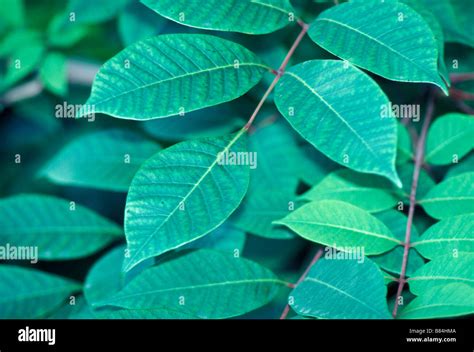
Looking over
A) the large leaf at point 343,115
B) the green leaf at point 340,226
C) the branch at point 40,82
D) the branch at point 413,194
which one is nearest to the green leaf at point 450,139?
the branch at point 413,194

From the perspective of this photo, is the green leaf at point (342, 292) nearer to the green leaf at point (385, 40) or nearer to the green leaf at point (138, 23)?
the green leaf at point (385, 40)

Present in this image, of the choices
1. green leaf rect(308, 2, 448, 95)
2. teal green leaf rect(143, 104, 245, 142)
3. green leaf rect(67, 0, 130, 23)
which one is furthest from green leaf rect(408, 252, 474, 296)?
green leaf rect(67, 0, 130, 23)

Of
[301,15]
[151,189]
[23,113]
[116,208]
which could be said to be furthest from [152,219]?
[23,113]

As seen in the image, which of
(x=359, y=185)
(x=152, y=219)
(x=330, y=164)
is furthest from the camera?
(x=330, y=164)
